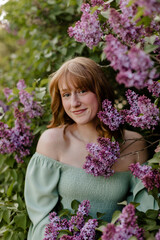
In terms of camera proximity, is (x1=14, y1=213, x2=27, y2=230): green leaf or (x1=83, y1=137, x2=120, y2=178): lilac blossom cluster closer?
(x1=83, y1=137, x2=120, y2=178): lilac blossom cluster

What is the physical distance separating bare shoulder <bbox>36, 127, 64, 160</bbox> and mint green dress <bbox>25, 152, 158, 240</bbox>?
1.4 inches

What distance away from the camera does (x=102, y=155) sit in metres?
1.34

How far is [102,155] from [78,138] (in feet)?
1.96

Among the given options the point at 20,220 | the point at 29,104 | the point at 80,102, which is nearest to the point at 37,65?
the point at 29,104

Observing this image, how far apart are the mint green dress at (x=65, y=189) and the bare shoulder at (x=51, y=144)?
34 millimetres

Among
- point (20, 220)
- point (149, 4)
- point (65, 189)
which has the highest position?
point (149, 4)

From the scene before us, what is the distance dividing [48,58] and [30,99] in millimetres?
818

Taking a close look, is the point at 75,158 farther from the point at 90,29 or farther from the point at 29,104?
the point at 90,29

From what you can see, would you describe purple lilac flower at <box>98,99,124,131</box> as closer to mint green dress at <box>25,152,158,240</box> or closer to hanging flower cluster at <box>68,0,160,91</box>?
hanging flower cluster at <box>68,0,160,91</box>

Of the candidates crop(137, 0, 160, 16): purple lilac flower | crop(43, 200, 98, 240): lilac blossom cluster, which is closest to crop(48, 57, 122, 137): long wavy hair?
crop(43, 200, 98, 240): lilac blossom cluster

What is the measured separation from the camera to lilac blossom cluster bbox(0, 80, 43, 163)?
1.95 m

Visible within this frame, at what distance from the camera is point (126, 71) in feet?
2.52

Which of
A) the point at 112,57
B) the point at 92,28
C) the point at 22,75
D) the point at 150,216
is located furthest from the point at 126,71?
the point at 22,75

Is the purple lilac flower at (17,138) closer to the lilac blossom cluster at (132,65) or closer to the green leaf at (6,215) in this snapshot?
the green leaf at (6,215)
